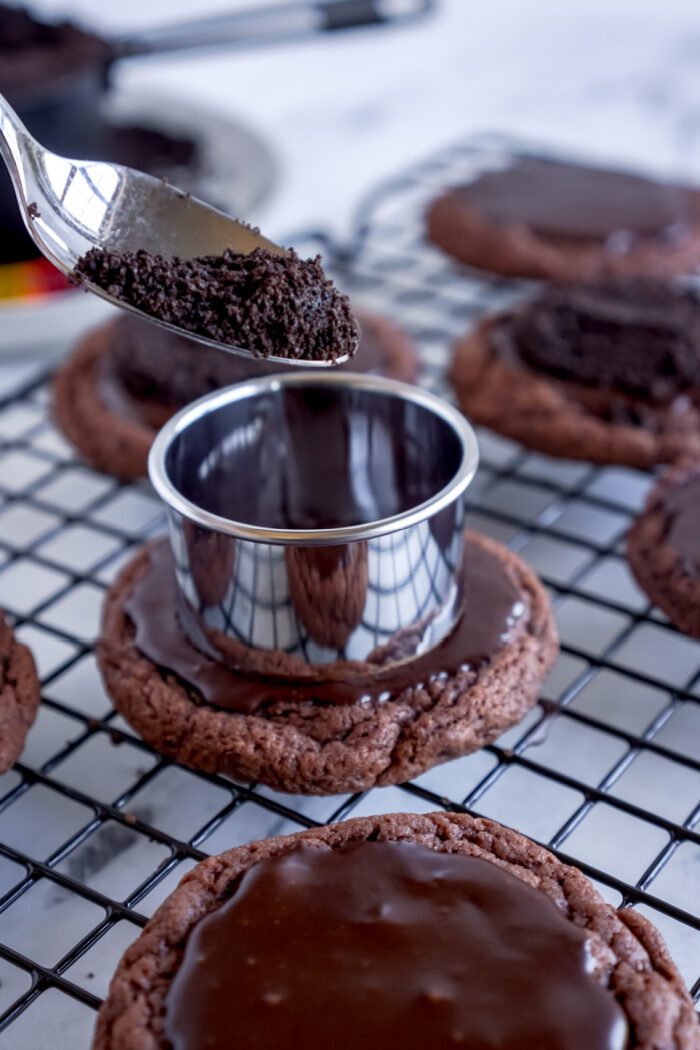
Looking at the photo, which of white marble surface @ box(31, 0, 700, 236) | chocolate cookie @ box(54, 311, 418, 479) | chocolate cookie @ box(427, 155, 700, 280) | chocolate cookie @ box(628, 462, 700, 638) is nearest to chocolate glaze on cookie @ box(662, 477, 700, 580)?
chocolate cookie @ box(628, 462, 700, 638)

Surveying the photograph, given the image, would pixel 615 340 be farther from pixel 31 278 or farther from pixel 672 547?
pixel 31 278

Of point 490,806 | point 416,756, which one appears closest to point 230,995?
point 416,756

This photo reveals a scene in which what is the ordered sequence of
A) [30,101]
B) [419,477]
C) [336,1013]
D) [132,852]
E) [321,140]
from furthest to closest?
[321,140] → [30,101] → [419,477] → [132,852] → [336,1013]

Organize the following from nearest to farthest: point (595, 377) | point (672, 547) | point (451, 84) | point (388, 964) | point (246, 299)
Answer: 1. point (388, 964)
2. point (246, 299)
3. point (672, 547)
4. point (595, 377)
5. point (451, 84)

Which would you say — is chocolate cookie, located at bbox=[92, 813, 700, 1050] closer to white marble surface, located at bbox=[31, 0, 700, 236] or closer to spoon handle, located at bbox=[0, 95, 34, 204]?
spoon handle, located at bbox=[0, 95, 34, 204]

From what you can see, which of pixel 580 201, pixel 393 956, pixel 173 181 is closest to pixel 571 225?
pixel 580 201

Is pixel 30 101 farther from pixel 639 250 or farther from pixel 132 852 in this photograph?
pixel 132 852

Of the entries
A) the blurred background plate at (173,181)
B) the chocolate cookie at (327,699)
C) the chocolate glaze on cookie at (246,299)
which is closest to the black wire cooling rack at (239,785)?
the chocolate cookie at (327,699)
